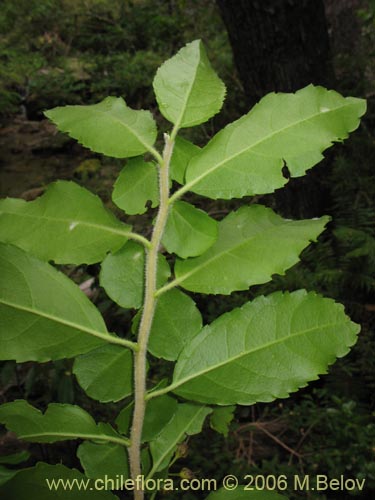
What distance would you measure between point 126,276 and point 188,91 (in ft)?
0.63

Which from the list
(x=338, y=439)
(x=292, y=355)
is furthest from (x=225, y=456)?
(x=292, y=355)

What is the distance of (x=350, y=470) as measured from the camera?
1.82 metres

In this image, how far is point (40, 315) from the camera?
40 cm

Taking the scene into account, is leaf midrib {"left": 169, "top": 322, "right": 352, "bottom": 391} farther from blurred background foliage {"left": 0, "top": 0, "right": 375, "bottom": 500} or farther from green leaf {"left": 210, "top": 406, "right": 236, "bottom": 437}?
blurred background foliage {"left": 0, "top": 0, "right": 375, "bottom": 500}

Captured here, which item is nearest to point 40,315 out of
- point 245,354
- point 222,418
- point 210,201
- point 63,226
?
point 63,226

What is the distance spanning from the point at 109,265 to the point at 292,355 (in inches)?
7.8

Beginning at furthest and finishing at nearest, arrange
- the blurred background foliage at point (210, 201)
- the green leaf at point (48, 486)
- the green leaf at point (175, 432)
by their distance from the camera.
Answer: the blurred background foliage at point (210, 201)
the green leaf at point (175, 432)
the green leaf at point (48, 486)

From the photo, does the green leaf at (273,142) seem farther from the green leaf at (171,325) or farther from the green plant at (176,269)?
the green leaf at (171,325)

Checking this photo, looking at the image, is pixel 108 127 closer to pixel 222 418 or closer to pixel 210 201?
pixel 222 418

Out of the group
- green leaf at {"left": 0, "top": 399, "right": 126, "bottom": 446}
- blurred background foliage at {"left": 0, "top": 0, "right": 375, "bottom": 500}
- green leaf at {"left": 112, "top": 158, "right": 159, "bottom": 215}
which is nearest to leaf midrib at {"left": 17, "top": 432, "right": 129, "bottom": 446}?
green leaf at {"left": 0, "top": 399, "right": 126, "bottom": 446}

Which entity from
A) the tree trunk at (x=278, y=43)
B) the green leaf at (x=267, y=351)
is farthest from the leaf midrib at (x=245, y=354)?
the tree trunk at (x=278, y=43)

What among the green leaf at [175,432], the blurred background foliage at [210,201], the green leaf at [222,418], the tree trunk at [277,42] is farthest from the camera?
the tree trunk at [277,42]

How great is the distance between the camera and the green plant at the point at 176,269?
1.35ft

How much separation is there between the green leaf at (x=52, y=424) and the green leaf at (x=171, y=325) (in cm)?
9
